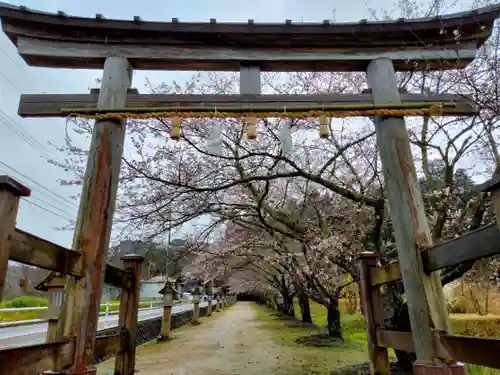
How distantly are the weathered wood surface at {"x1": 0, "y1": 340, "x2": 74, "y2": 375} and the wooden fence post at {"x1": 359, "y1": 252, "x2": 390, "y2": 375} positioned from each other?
9.31 feet

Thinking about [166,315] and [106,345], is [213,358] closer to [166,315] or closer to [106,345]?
[166,315]

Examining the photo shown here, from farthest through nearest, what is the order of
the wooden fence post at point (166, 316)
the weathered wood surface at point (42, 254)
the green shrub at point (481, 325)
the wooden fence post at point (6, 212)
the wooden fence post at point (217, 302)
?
1. the wooden fence post at point (217, 302)
2. the wooden fence post at point (166, 316)
3. the green shrub at point (481, 325)
4. the weathered wood surface at point (42, 254)
5. the wooden fence post at point (6, 212)

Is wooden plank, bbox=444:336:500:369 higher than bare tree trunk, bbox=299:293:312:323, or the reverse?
wooden plank, bbox=444:336:500:369

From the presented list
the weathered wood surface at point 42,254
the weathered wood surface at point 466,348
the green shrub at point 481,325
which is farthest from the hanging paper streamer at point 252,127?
the green shrub at point 481,325

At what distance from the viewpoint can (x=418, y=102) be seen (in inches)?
129

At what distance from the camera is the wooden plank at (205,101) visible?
320 centimetres

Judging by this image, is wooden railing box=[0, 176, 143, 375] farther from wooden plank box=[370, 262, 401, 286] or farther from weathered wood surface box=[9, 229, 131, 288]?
wooden plank box=[370, 262, 401, 286]

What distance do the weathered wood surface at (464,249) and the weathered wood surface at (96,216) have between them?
104 inches

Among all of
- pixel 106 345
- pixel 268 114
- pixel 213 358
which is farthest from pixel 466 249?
pixel 213 358

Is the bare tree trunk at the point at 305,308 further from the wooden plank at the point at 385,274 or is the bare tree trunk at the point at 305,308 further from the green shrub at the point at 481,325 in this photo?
the wooden plank at the point at 385,274

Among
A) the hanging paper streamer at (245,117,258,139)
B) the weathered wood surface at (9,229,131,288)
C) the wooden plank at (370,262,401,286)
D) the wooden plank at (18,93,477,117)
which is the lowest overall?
the wooden plank at (370,262,401,286)

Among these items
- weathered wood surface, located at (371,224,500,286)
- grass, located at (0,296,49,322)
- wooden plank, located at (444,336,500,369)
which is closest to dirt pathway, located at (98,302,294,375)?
wooden plank, located at (444,336,500,369)

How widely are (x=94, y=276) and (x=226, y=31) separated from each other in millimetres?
2711

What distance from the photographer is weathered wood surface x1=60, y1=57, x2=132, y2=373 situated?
2484 millimetres
